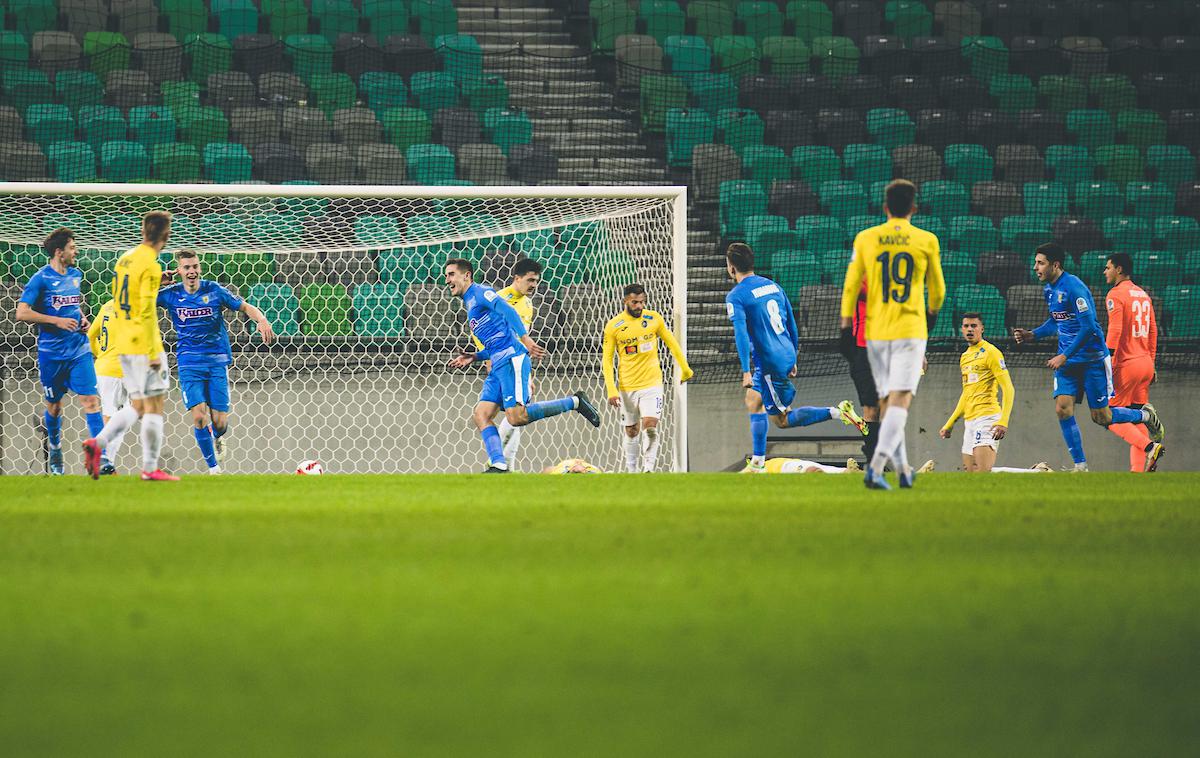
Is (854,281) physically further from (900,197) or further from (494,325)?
(494,325)

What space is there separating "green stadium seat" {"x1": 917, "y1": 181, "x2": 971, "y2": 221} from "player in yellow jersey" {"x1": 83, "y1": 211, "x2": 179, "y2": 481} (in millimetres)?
10385

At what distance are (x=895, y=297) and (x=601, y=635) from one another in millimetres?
4237

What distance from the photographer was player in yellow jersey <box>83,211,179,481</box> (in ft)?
24.3

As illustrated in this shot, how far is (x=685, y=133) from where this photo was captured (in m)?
15.9

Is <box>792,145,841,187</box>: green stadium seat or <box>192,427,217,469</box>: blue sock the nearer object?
<box>192,427,217,469</box>: blue sock

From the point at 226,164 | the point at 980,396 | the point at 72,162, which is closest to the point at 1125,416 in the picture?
the point at 980,396

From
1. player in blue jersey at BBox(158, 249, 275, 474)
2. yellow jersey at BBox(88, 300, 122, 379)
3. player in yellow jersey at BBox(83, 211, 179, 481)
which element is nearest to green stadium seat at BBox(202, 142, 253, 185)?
yellow jersey at BBox(88, 300, 122, 379)

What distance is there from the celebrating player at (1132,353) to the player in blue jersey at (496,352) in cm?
518

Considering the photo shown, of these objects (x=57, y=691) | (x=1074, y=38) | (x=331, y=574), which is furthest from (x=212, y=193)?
(x=1074, y=38)

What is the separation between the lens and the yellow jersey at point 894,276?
21.6ft

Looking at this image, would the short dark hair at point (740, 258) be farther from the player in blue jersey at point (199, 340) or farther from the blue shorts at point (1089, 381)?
the player in blue jersey at point (199, 340)

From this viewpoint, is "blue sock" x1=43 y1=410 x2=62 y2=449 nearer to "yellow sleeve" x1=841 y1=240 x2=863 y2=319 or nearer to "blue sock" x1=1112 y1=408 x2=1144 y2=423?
"yellow sleeve" x1=841 y1=240 x2=863 y2=319

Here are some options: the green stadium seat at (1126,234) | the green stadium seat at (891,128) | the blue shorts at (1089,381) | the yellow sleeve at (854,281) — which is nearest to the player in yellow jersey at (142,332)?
the yellow sleeve at (854,281)

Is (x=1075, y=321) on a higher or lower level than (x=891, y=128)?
lower
